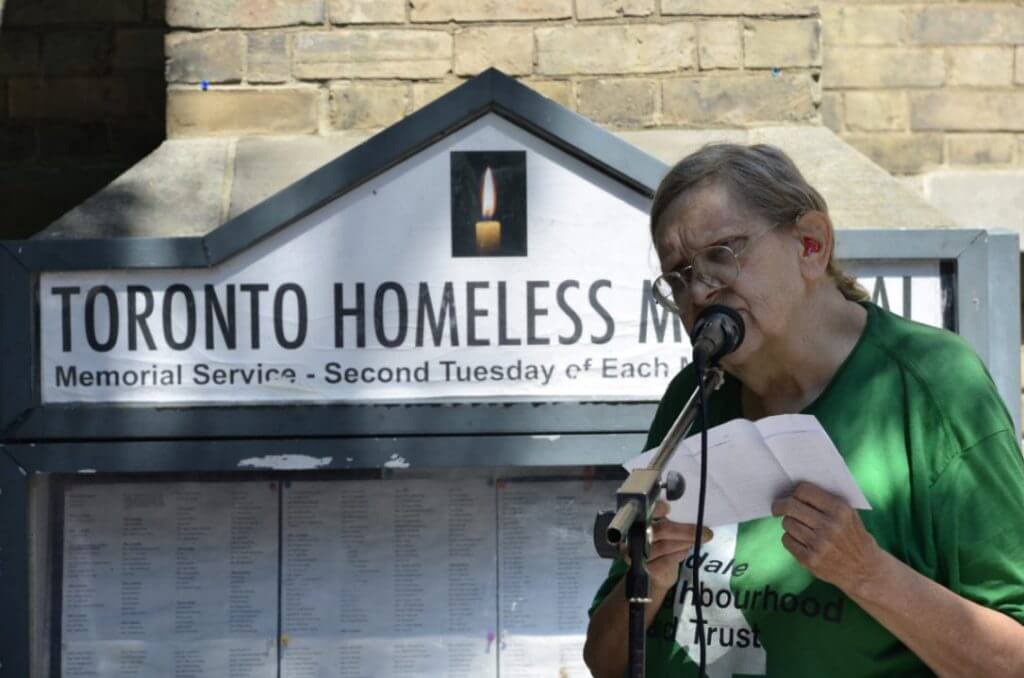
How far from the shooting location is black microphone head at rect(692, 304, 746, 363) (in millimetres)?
2080

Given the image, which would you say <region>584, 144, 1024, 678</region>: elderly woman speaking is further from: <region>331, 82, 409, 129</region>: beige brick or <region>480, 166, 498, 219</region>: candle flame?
<region>331, 82, 409, 129</region>: beige brick

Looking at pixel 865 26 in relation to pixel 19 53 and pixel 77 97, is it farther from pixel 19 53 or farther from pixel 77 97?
pixel 19 53

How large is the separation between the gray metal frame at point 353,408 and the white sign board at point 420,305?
0.13 ft

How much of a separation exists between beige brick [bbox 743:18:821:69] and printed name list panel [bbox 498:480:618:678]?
1.46 m

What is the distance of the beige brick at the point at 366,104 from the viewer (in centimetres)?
444

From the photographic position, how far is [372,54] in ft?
14.5

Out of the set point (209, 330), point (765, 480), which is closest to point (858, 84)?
point (209, 330)

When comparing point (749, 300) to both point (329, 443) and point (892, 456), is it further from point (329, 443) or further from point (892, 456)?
point (329, 443)

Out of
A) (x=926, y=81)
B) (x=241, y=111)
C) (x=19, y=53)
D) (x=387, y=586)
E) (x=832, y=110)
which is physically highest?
(x=19, y=53)

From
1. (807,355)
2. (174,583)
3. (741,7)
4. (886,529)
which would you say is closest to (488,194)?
(741,7)

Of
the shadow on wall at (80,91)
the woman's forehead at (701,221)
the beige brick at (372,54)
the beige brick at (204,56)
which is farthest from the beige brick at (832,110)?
the woman's forehead at (701,221)

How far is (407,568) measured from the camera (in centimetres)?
399

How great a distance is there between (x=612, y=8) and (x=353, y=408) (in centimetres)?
157

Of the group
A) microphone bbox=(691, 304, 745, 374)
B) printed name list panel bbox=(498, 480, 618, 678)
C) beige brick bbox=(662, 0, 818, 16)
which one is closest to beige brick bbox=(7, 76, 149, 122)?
beige brick bbox=(662, 0, 818, 16)
